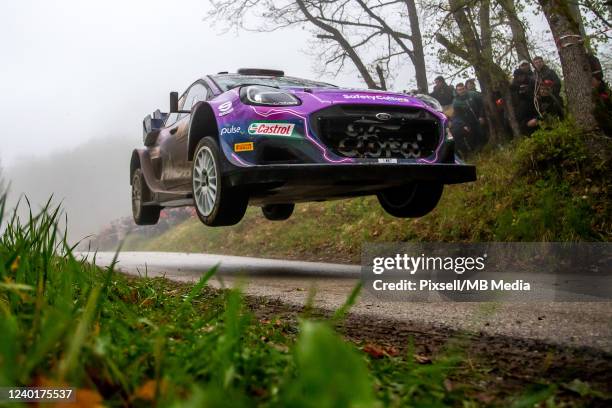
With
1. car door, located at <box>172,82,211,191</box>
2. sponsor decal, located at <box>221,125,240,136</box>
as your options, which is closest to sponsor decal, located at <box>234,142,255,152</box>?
sponsor decal, located at <box>221,125,240,136</box>

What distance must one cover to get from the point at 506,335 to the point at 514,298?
128 cm

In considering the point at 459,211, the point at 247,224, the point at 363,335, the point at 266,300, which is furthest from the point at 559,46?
the point at 247,224

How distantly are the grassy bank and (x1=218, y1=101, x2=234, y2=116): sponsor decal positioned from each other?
11.6ft

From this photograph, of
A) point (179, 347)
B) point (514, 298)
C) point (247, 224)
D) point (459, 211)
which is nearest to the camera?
point (179, 347)

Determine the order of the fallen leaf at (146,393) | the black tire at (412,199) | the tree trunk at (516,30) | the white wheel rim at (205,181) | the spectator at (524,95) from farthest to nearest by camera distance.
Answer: the spectator at (524,95) < the tree trunk at (516,30) < the black tire at (412,199) < the white wheel rim at (205,181) < the fallen leaf at (146,393)

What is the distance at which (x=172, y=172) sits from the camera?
274 inches

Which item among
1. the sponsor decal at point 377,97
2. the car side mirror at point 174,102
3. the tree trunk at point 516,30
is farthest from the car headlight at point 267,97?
the tree trunk at point 516,30

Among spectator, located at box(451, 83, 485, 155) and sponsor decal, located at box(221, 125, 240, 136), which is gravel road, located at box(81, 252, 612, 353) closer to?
sponsor decal, located at box(221, 125, 240, 136)

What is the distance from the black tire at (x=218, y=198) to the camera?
5.37m

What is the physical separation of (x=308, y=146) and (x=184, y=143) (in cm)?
207

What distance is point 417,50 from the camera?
1436cm

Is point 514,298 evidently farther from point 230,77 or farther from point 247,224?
point 247,224

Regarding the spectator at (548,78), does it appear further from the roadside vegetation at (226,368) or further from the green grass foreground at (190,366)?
the green grass foreground at (190,366)

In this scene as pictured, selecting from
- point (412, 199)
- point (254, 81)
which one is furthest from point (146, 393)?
point (254, 81)
